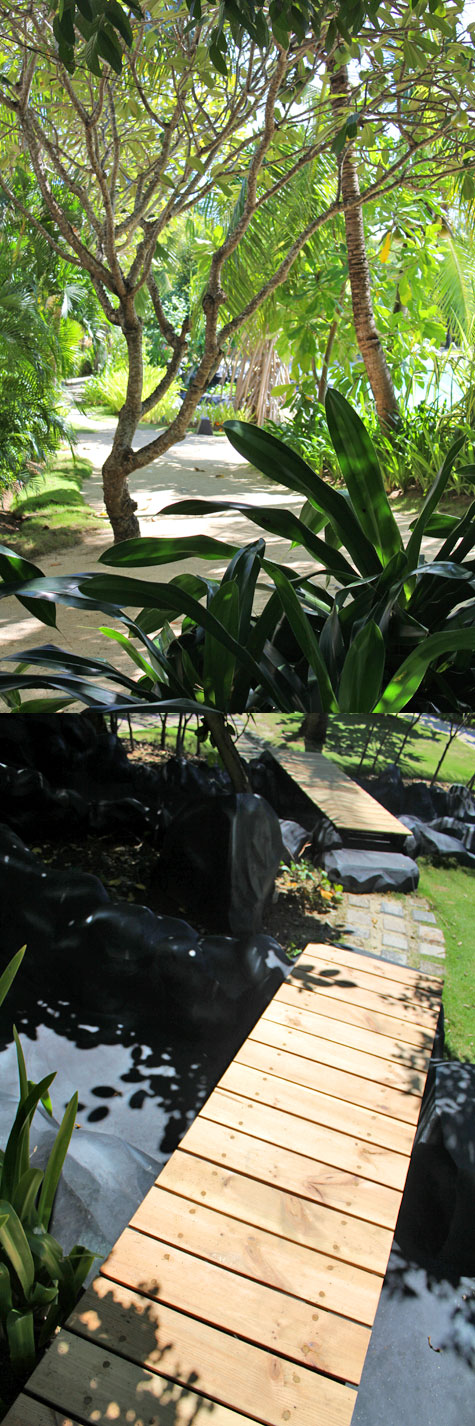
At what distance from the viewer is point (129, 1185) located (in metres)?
1.79

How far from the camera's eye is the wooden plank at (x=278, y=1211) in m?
1.50

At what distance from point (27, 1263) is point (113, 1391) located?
0.20 meters

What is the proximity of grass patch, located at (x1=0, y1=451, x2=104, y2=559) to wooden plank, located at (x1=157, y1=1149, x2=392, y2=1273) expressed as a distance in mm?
5569

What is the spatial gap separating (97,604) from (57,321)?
7532 mm

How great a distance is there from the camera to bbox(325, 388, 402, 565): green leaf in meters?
2.58

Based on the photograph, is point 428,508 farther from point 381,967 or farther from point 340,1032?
point 340,1032

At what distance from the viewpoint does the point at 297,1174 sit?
1620 millimetres

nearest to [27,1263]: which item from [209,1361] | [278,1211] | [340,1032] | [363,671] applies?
[209,1361]

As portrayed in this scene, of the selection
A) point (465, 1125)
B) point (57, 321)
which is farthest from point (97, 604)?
point (57, 321)

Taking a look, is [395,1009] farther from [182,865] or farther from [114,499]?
[114,499]

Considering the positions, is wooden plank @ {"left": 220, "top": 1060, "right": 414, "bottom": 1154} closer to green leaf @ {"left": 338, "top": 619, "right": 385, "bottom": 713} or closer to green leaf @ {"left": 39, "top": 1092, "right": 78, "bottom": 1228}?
green leaf @ {"left": 39, "top": 1092, "right": 78, "bottom": 1228}

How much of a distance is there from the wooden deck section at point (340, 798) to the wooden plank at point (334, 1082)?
81cm

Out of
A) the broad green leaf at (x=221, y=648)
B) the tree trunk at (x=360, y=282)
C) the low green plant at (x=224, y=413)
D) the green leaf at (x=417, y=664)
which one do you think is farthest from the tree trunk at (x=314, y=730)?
the low green plant at (x=224, y=413)

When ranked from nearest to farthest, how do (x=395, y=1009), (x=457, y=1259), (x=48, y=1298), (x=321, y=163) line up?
(x=48, y=1298), (x=457, y=1259), (x=395, y=1009), (x=321, y=163)
